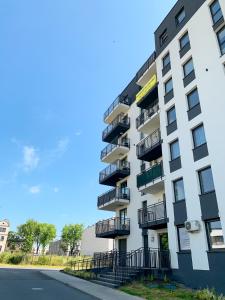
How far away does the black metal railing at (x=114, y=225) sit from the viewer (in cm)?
2220

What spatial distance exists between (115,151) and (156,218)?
10505 mm

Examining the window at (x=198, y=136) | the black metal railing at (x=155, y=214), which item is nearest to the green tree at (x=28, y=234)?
the black metal railing at (x=155, y=214)

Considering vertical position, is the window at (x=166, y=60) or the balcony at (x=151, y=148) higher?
the window at (x=166, y=60)

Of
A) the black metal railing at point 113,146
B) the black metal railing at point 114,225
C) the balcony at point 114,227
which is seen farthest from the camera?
the black metal railing at point 113,146

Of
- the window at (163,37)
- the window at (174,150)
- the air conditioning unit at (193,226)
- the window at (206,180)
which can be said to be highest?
the window at (163,37)

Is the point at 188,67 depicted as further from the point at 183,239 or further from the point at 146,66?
the point at 183,239

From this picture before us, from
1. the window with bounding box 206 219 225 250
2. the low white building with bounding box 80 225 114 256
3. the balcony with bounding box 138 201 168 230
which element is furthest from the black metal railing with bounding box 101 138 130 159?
the low white building with bounding box 80 225 114 256

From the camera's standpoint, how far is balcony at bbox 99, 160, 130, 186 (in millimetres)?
24312

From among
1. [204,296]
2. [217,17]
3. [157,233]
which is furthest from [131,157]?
[204,296]

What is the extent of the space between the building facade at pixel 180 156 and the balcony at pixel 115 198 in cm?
9

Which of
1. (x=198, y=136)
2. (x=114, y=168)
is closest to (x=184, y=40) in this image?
(x=198, y=136)

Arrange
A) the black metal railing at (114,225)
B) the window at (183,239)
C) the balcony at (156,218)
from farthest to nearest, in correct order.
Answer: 1. the black metal railing at (114,225)
2. the balcony at (156,218)
3. the window at (183,239)

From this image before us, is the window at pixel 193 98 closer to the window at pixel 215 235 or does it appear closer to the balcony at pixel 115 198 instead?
the window at pixel 215 235

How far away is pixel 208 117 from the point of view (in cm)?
1511
